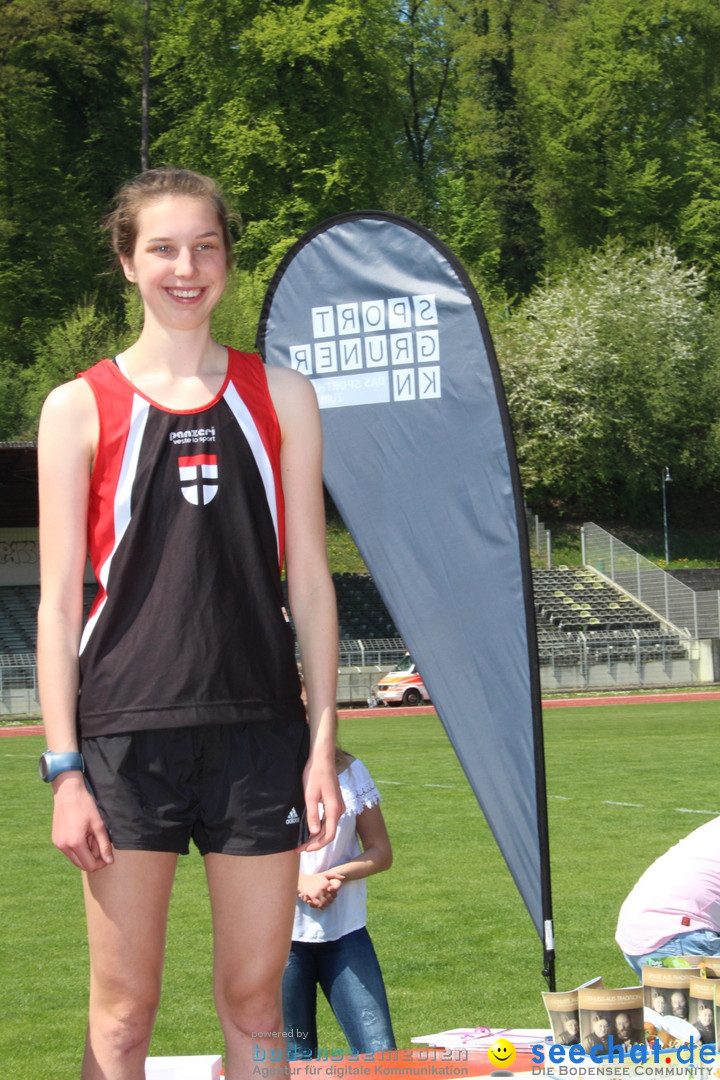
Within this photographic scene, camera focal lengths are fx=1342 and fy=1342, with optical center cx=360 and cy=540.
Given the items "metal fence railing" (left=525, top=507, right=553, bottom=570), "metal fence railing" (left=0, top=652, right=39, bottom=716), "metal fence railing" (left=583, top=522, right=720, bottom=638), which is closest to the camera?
"metal fence railing" (left=0, top=652, right=39, bottom=716)

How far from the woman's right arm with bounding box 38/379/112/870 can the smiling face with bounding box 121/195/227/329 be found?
0.25m

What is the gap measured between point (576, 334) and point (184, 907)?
4290 cm

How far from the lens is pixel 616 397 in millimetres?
49375

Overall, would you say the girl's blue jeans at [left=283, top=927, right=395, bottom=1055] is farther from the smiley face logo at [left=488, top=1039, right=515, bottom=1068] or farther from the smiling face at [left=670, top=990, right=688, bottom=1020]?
the smiling face at [left=670, top=990, right=688, bottom=1020]

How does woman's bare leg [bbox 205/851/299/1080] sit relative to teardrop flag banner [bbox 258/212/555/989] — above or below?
below

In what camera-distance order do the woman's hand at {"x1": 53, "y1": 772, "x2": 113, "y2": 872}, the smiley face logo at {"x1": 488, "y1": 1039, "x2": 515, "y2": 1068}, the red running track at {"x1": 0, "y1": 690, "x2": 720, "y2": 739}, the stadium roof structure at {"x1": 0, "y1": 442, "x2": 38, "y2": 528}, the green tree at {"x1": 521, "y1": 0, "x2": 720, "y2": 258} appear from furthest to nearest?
the green tree at {"x1": 521, "y1": 0, "x2": 720, "y2": 258}, the stadium roof structure at {"x1": 0, "y1": 442, "x2": 38, "y2": 528}, the red running track at {"x1": 0, "y1": 690, "x2": 720, "y2": 739}, the smiley face logo at {"x1": 488, "y1": 1039, "x2": 515, "y2": 1068}, the woman's hand at {"x1": 53, "y1": 772, "x2": 113, "y2": 872}

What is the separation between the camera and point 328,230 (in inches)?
193

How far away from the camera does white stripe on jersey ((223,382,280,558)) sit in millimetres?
2629

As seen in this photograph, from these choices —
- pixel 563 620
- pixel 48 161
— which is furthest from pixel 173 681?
pixel 48 161

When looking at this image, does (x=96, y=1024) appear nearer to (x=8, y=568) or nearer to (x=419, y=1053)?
(x=419, y=1053)

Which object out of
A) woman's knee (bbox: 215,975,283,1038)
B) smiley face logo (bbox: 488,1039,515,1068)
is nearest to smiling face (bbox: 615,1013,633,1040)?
smiley face logo (bbox: 488,1039,515,1068)

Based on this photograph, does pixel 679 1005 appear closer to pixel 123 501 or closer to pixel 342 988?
pixel 342 988

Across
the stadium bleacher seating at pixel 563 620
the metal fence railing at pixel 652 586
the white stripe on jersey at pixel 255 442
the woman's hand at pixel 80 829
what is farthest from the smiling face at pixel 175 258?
the metal fence railing at pixel 652 586

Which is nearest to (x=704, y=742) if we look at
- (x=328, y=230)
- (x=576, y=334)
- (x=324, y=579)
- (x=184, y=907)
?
(x=184, y=907)
